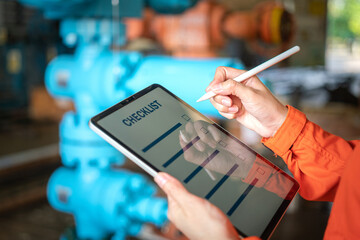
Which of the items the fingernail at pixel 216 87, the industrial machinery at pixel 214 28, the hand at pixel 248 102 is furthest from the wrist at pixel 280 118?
the industrial machinery at pixel 214 28

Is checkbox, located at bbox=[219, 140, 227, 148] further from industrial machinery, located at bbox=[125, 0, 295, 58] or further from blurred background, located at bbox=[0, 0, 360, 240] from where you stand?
industrial machinery, located at bbox=[125, 0, 295, 58]

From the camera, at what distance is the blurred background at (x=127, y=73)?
28.1 inches

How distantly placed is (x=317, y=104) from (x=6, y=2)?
1199 millimetres

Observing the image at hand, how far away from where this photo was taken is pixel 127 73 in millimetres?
666

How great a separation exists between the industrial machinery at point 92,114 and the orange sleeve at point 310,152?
29cm

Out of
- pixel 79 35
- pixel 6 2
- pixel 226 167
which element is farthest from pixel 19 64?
pixel 226 167

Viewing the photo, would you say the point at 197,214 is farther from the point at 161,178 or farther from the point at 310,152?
the point at 310,152

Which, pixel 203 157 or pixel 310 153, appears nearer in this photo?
pixel 203 157

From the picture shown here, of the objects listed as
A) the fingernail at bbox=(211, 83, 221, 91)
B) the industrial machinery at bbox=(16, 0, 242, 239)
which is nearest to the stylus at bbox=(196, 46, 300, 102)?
the fingernail at bbox=(211, 83, 221, 91)

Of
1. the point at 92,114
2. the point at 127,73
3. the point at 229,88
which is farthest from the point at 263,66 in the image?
the point at 92,114

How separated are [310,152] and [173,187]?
0.73 ft

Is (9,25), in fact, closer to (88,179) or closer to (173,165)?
(88,179)

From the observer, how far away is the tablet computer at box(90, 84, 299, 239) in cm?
33

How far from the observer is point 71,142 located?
2.56 ft
